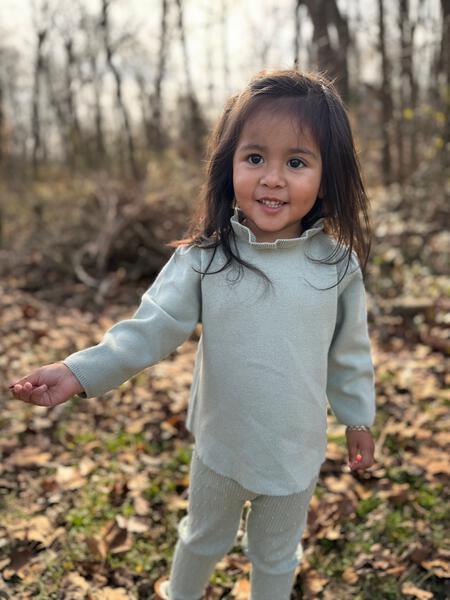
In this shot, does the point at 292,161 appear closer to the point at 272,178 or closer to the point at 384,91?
the point at 272,178

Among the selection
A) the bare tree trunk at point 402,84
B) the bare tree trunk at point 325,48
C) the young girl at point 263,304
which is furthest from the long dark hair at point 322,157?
the bare tree trunk at point 402,84

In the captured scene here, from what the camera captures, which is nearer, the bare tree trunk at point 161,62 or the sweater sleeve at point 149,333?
the sweater sleeve at point 149,333

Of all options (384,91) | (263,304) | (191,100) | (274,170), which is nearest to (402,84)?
(384,91)

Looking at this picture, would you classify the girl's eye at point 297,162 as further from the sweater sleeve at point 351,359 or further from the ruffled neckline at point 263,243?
the sweater sleeve at point 351,359

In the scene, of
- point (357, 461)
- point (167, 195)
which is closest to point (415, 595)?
point (357, 461)

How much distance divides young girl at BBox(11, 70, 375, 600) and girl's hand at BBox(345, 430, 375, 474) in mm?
145

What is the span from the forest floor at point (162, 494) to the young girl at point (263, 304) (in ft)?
2.13

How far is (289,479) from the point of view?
147 centimetres

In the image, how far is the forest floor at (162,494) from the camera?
201 cm

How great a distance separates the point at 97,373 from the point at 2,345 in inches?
121

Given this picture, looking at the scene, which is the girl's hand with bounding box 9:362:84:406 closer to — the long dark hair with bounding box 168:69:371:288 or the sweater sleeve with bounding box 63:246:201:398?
the sweater sleeve with bounding box 63:246:201:398

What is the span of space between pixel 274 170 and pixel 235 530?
105cm

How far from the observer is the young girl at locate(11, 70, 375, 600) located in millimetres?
1392

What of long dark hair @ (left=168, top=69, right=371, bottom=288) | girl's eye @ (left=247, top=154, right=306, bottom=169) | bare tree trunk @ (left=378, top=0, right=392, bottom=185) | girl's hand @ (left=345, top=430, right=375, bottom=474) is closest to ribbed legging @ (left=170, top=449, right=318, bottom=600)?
girl's hand @ (left=345, top=430, right=375, bottom=474)
